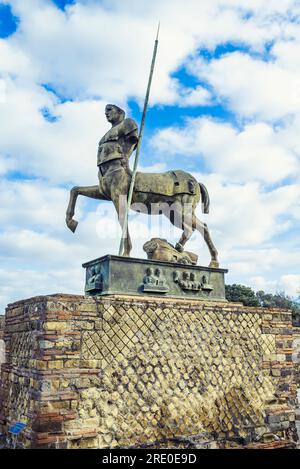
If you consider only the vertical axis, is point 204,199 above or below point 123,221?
above

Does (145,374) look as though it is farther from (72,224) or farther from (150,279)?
(72,224)

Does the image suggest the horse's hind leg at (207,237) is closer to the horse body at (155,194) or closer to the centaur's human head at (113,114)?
the horse body at (155,194)

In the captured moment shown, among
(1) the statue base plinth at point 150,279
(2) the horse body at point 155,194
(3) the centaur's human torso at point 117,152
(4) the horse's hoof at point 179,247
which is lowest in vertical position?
(1) the statue base plinth at point 150,279

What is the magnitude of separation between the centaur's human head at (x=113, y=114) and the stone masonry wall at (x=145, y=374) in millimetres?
2472

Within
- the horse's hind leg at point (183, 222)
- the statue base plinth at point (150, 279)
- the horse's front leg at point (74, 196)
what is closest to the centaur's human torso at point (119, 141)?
the horse's front leg at point (74, 196)

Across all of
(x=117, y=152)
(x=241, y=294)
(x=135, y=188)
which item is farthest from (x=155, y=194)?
(x=241, y=294)

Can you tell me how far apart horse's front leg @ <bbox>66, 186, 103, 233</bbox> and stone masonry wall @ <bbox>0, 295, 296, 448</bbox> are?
4.22ft

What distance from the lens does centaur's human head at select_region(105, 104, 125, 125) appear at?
5840 millimetres

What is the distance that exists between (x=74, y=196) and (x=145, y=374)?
2508mm

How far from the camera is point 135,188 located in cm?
569

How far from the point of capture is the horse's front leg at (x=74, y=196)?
18.9ft

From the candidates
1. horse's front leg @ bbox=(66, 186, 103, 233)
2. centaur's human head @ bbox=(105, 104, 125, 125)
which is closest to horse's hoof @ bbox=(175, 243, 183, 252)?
horse's front leg @ bbox=(66, 186, 103, 233)

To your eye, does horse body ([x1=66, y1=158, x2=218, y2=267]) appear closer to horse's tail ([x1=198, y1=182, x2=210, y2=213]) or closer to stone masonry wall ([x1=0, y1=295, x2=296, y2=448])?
horse's tail ([x1=198, y1=182, x2=210, y2=213])
